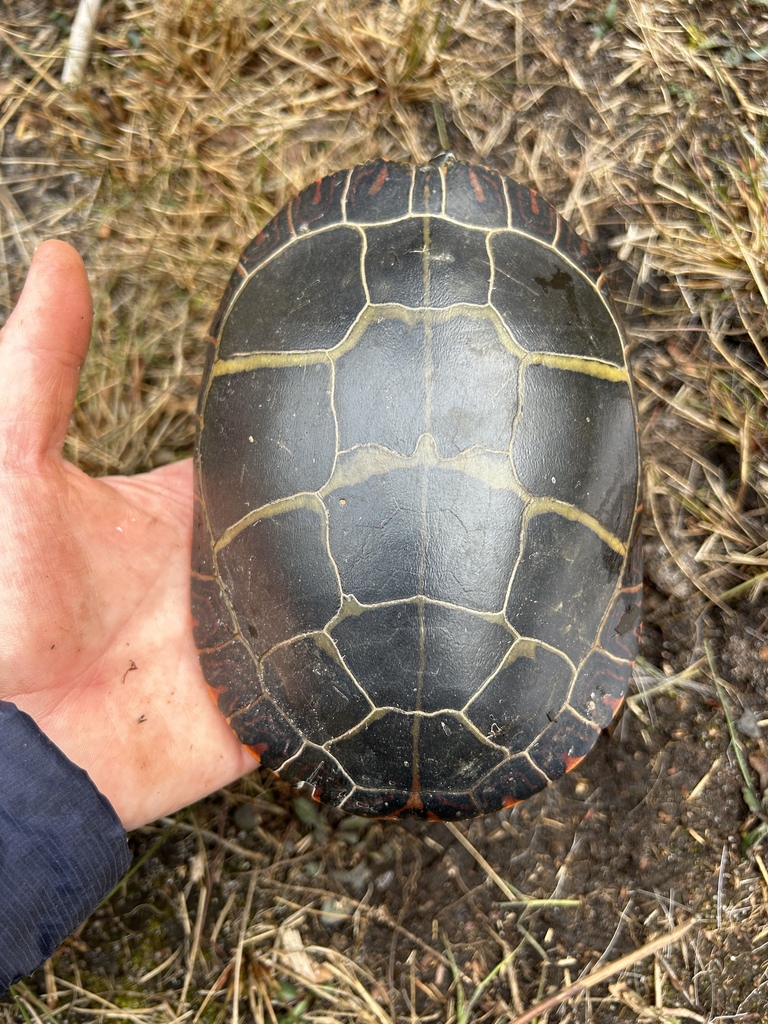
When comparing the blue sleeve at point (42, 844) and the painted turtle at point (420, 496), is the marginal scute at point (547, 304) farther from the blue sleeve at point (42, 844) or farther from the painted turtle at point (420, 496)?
the blue sleeve at point (42, 844)

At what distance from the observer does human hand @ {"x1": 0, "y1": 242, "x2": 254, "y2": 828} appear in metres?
2.47

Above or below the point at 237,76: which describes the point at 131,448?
below

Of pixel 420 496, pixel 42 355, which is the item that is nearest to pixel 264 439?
pixel 420 496

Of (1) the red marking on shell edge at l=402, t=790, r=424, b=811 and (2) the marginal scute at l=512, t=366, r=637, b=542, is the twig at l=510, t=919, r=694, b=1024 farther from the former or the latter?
(2) the marginal scute at l=512, t=366, r=637, b=542

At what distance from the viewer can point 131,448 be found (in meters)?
3.33

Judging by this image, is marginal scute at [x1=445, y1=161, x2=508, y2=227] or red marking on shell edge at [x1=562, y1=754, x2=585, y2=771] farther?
red marking on shell edge at [x1=562, y1=754, x2=585, y2=771]

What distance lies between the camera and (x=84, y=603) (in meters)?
2.62

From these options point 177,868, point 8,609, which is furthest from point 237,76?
point 177,868

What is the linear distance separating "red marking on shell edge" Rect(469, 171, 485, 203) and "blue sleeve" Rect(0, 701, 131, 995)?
2.01 meters

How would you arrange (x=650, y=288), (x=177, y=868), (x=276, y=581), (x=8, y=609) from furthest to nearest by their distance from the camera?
(x=650, y=288)
(x=177, y=868)
(x=8, y=609)
(x=276, y=581)

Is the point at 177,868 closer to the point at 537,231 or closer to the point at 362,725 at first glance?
the point at 362,725

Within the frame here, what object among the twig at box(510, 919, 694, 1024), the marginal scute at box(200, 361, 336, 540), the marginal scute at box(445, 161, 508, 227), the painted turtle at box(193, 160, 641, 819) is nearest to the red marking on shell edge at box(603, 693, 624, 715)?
the painted turtle at box(193, 160, 641, 819)

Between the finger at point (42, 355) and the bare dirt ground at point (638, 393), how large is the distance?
75 centimetres

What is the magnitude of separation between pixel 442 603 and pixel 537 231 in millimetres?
1197
